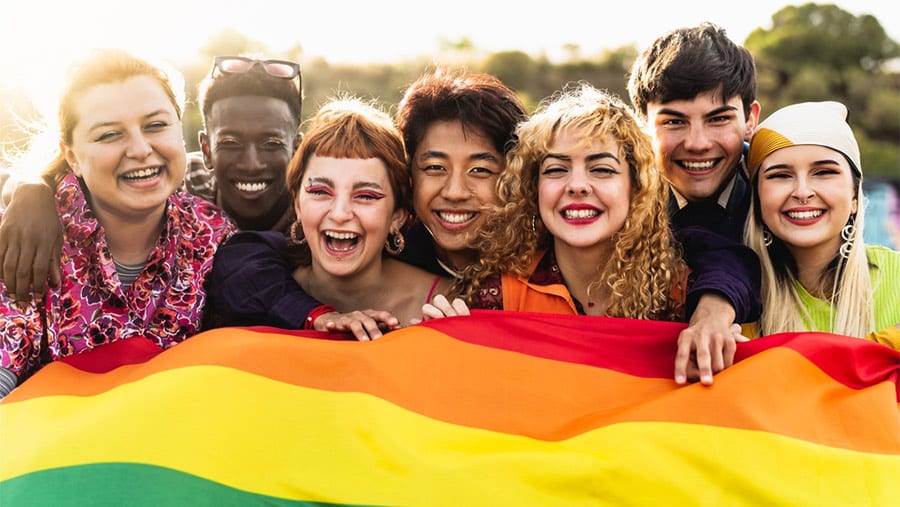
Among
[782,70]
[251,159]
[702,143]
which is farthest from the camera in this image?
[782,70]

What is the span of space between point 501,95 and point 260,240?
1435mm

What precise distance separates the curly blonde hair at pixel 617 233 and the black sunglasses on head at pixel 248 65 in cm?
196

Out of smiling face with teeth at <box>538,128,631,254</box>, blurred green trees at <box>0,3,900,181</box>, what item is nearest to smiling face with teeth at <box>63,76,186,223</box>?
smiling face with teeth at <box>538,128,631,254</box>

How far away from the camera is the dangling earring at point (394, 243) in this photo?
4.23m

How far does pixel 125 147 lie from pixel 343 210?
99 centimetres

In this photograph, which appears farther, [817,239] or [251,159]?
[251,159]

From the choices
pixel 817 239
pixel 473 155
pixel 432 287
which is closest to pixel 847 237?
pixel 817 239

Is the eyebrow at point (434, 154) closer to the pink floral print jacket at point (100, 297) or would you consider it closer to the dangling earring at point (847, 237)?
the pink floral print jacket at point (100, 297)

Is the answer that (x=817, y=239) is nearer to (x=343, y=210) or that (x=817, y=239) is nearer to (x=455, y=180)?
(x=455, y=180)

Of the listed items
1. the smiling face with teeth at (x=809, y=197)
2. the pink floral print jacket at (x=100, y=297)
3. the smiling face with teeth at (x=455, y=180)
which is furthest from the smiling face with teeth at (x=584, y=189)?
the pink floral print jacket at (x=100, y=297)

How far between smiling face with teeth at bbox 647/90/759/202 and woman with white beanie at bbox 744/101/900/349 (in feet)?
1.72

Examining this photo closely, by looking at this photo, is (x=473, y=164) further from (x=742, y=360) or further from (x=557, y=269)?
(x=742, y=360)

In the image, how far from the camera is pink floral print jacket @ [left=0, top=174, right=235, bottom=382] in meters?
3.58

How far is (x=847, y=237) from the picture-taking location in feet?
13.2
